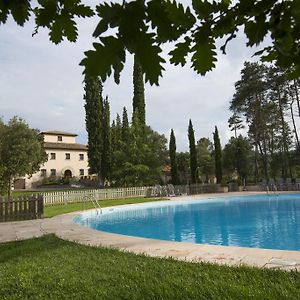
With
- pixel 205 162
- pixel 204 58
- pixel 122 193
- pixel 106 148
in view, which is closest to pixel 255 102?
pixel 205 162

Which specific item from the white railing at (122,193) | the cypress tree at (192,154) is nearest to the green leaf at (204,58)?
the white railing at (122,193)

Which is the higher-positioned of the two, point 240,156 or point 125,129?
point 125,129

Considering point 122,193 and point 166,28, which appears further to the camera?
point 122,193

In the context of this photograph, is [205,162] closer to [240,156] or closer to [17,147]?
[240,156]

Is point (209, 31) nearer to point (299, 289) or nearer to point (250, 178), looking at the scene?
point (299, 289)

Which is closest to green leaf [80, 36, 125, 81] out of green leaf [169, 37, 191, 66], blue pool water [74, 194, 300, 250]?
green leaf [169, 37, 191, 66]

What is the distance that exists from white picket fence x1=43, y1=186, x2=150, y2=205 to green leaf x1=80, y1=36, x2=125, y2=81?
19597mm

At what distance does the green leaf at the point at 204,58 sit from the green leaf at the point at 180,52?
28 mm

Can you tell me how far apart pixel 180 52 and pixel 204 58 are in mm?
88

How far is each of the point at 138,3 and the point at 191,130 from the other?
38.1 meters

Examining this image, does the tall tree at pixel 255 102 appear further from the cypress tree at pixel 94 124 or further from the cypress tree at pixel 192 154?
the cypress tree at pixel 94 124

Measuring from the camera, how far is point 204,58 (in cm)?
126

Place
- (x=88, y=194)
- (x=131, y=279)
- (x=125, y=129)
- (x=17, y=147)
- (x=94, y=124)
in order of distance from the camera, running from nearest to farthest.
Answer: (x=131, y=279)
(x=88, y=194)
(x=17, y=147)
(x=125, y=129)
(x=94, y=124)

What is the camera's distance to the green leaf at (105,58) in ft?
3.05
